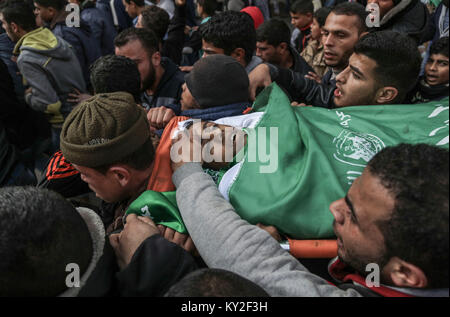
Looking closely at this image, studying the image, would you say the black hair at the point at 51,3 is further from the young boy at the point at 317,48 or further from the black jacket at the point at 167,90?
the young boy at the point at 317,48

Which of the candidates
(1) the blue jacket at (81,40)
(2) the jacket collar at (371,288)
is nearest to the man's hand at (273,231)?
(2) the jacket collar at (371,288)

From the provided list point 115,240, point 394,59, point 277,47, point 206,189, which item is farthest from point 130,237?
point 277,47

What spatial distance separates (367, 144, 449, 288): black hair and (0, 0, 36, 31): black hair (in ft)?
11.5

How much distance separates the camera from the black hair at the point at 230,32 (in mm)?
2676

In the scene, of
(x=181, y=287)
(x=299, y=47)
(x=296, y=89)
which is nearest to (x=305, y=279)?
(x=181, y=287)

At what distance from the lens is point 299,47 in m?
5.13

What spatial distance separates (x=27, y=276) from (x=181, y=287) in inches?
15.2

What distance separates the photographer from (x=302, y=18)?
15.9 ft

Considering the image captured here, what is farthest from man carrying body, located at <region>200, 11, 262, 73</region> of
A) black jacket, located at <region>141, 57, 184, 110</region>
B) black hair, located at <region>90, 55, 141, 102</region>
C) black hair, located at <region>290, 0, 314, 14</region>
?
black hair, located at <region>290, 0, 314, 14</region>

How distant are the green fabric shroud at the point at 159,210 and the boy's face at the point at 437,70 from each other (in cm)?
157

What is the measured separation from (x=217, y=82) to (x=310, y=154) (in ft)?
2.37

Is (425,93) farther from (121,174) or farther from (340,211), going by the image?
(121,174)

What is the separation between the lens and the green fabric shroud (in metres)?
1.34
